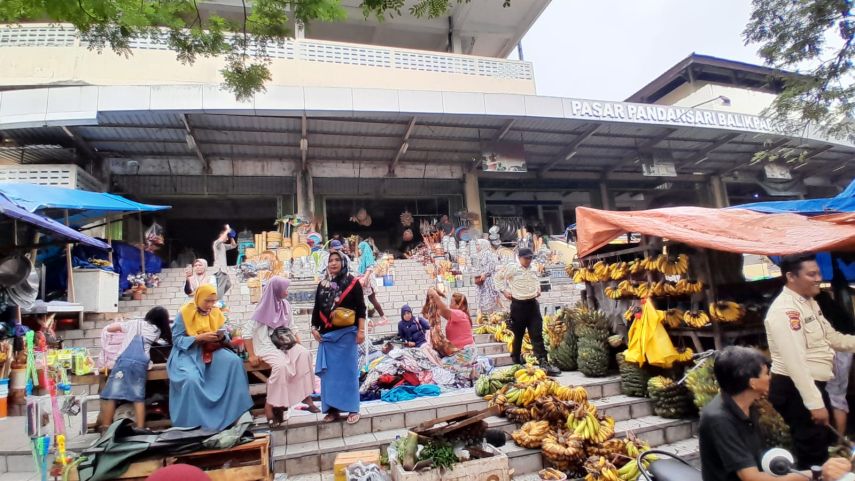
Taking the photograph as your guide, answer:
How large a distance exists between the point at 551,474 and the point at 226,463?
271cm

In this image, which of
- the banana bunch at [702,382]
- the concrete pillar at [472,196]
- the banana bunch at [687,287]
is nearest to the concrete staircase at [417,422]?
the banana bunch at [702,382]

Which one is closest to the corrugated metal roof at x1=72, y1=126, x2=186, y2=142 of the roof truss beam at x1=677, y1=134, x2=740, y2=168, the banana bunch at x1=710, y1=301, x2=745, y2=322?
the banana bunch at x1=710, y1=301, x2=745, y2=322

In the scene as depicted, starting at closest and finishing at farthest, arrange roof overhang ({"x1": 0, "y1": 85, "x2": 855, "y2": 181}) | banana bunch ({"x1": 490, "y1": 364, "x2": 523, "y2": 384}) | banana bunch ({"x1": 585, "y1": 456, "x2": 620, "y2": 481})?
1. banana bunch ({"x1": 585, "y1": 456, "x2": 620, "y2": 481})
2. banana bunch ({"x1": 490, "y1": 364, "x2": 523, "y2": 384})
3. roof overhang ({"x1": 0, "y1": 85, "x2": 855, "y2": 181})

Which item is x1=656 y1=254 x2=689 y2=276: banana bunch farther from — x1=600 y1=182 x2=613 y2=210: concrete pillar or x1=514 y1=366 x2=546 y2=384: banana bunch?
x1=600 y1=182 x2=613 y2=210: concrete pillar

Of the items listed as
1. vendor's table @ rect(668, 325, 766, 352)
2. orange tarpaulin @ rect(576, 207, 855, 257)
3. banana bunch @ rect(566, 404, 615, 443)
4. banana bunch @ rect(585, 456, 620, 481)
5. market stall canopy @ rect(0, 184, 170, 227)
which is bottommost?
banana bunch @ rect(585, 456, 620, 481)

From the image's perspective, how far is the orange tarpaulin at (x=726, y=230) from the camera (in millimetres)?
4681

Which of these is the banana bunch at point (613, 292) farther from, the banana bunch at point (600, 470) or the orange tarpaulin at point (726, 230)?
the banana bunch at point (600, 470)

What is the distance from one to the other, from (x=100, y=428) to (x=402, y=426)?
3006 millimetres

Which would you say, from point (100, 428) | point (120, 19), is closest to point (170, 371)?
point (100, 428)

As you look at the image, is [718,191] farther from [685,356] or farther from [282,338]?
[282,338]

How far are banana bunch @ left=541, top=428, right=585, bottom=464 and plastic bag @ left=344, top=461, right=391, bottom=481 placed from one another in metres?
1.51

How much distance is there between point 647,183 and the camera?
19.6 metres

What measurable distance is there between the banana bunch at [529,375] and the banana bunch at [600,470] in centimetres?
117

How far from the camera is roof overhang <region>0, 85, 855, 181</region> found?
1120cm
